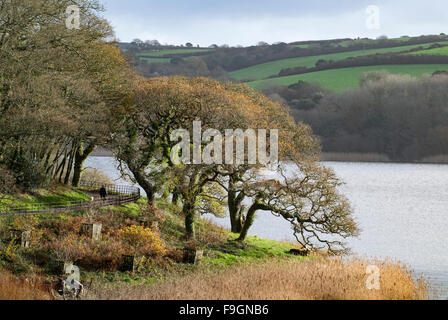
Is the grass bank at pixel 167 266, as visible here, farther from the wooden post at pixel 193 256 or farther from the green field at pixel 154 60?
the green field at pixel 154 60

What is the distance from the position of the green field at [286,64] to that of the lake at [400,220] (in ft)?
245

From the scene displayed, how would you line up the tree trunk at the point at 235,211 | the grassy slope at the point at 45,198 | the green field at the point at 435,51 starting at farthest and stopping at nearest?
the green field at the point at 435,51 < the tree trunk at the point at 235,211 < the grassy slope at the point at 45,198

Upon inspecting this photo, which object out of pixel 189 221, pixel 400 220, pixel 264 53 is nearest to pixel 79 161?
pixel 189 221

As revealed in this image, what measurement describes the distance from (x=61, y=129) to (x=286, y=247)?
50.9ft

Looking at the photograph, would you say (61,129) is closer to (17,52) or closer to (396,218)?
(17,52)

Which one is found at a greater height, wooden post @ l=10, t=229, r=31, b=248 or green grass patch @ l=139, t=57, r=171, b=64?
green grass patch @ l=139, t=57, r=171, b=64

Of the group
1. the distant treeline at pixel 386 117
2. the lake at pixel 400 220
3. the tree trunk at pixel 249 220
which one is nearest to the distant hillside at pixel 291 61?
the distant treeline at pixel 386 117

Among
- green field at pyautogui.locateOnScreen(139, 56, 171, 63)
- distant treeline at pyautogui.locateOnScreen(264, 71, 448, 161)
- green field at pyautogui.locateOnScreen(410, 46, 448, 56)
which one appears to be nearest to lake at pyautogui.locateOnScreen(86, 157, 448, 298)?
distant treeline at pyautogui.locateOnScreen(264, 71, 448, 161)

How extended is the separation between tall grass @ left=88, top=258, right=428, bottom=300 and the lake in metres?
7.13

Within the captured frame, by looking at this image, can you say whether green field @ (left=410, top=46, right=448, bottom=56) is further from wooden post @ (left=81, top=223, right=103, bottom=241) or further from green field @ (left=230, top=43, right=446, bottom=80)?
wooden post @ (left=81, top=223, right=103, bottom=241)

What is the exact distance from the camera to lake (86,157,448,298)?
36.6 m

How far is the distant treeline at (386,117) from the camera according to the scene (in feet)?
348

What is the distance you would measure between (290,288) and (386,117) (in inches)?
3728
